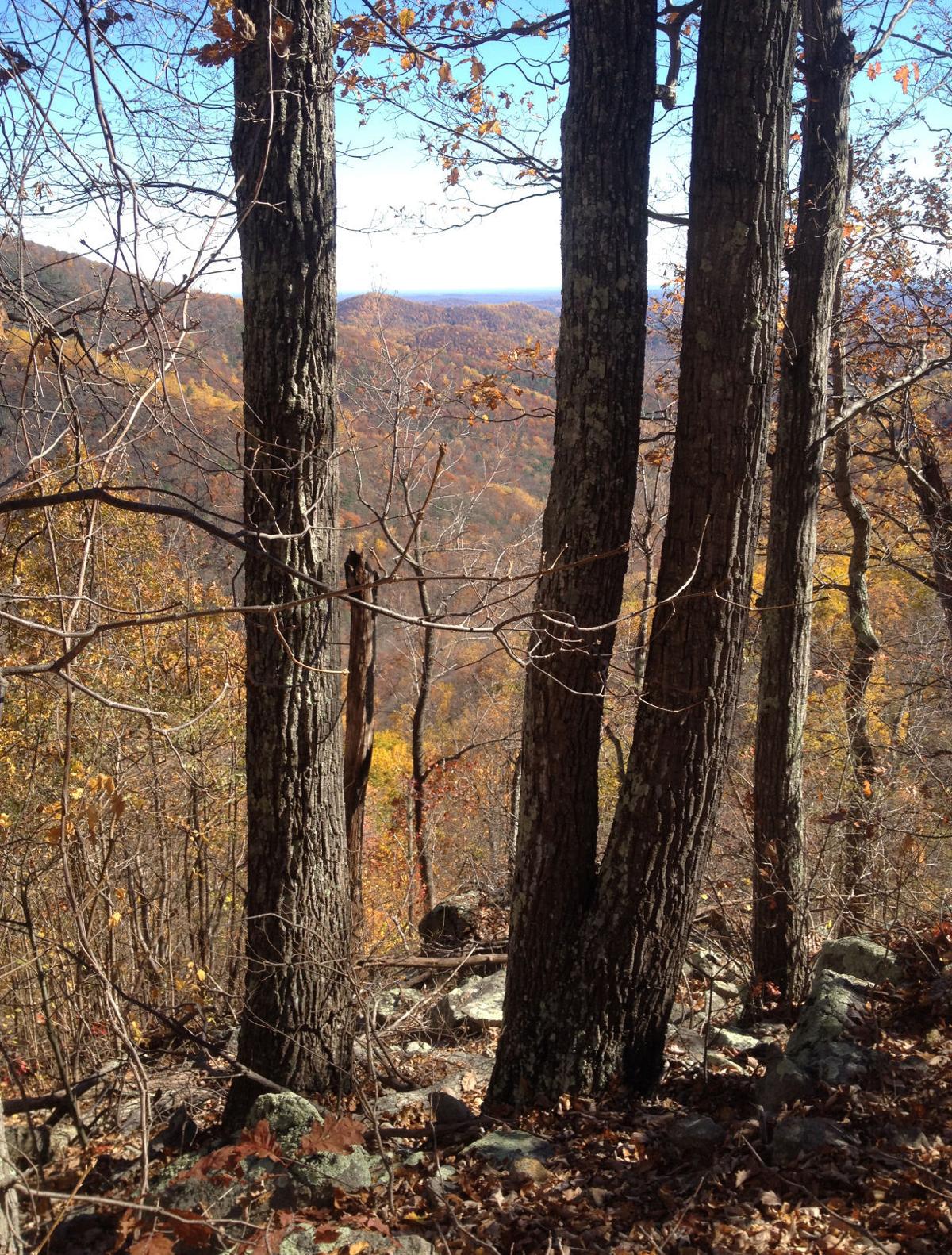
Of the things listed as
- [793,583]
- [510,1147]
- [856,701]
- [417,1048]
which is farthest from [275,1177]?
[856,701]

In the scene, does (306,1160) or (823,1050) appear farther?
(823,1050)

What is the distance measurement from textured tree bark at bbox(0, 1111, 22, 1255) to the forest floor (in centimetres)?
42

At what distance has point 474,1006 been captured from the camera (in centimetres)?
606

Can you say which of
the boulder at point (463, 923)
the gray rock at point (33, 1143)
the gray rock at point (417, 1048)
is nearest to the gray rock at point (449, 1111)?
the gray rock at point (417, 1048)

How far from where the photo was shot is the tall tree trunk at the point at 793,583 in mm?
5379

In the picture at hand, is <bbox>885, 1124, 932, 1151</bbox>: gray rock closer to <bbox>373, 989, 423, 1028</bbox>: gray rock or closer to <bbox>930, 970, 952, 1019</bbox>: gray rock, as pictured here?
<bbox>930, 970, 952, 1019</bbox>: gray rock

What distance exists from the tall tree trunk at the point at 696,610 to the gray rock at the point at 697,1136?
1.37 feet

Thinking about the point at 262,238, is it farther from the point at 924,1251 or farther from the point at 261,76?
the point at 924,1251

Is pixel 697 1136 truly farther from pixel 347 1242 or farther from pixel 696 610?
pixel 696 610

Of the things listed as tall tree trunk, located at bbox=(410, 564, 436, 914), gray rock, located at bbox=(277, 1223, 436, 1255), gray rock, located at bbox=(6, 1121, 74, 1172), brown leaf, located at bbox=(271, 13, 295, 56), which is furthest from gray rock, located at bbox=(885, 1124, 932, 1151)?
tall tree trunk, located at bbox=(410, 564, 436, 914)

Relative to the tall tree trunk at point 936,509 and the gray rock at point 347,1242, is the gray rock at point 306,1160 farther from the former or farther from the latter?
the tall tree trunk at point 936,509

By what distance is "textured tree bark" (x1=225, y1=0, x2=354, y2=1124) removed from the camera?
365 centimetres

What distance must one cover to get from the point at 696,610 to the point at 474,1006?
12.3 feet

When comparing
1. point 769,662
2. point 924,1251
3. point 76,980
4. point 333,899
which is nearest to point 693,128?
point 769,662
